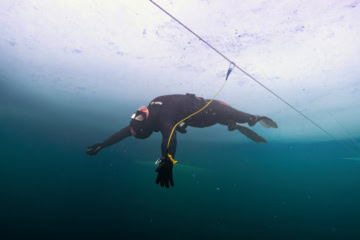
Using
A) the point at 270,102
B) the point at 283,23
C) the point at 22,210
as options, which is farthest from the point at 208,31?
the point at 22,210

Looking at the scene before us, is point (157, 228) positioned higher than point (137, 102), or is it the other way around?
point (137, 102)

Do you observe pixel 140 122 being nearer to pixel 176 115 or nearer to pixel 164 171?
pixel 176 115

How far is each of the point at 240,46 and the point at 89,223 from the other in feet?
70.8

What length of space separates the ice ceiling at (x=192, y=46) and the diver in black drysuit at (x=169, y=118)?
196 centimetres

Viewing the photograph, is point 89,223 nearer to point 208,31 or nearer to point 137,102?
point 137,102

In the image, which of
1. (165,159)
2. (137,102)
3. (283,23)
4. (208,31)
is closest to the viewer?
(165,159)

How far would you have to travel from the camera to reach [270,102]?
34.5 ft

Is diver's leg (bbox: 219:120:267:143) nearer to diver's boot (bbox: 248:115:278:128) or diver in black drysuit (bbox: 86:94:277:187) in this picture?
diver in black drysuit (bbox: 86:94:277:187)

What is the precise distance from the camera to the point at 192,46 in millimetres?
5645

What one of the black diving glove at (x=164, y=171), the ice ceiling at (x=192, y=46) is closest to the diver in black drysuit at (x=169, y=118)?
the black diving glove at (x=164, y=171)

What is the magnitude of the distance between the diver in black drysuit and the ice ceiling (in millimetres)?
1964

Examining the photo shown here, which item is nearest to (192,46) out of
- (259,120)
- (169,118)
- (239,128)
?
(239,128)

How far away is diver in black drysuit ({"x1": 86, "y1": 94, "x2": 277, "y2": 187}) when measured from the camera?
3.12 meters

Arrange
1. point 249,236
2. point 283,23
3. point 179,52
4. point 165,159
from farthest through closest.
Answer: point 249,236 < point 179,52 < point 283,23 < point 165,159
